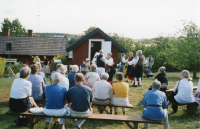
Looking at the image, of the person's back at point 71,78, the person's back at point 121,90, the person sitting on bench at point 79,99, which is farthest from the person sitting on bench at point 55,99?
the person's back at point 71,78

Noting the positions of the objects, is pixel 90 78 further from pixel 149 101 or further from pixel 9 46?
pixel 9 46

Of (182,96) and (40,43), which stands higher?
(40,43)

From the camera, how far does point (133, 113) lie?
5895 mm

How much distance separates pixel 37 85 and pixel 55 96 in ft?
5.45

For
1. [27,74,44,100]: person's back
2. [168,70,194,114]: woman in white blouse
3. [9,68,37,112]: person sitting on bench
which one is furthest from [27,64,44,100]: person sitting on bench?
[168,70,194,114]: woman in white blouse

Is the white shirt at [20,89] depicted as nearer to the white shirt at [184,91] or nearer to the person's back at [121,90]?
the person's back at [121,90]

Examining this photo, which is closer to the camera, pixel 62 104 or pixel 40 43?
pixel 62 104

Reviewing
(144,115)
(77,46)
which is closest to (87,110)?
(144,115)

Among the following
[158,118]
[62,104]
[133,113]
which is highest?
[62,104]

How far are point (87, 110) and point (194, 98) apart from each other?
11.6 feet

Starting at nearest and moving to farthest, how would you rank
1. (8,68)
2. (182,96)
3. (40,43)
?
1. (182,96)
2. (8,68)
3. (40,43)

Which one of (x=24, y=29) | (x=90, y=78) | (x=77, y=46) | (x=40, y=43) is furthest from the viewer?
(x=24, y=29)

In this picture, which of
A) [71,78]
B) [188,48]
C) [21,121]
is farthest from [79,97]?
[188,48]

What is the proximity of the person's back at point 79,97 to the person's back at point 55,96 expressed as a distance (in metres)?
0.16
